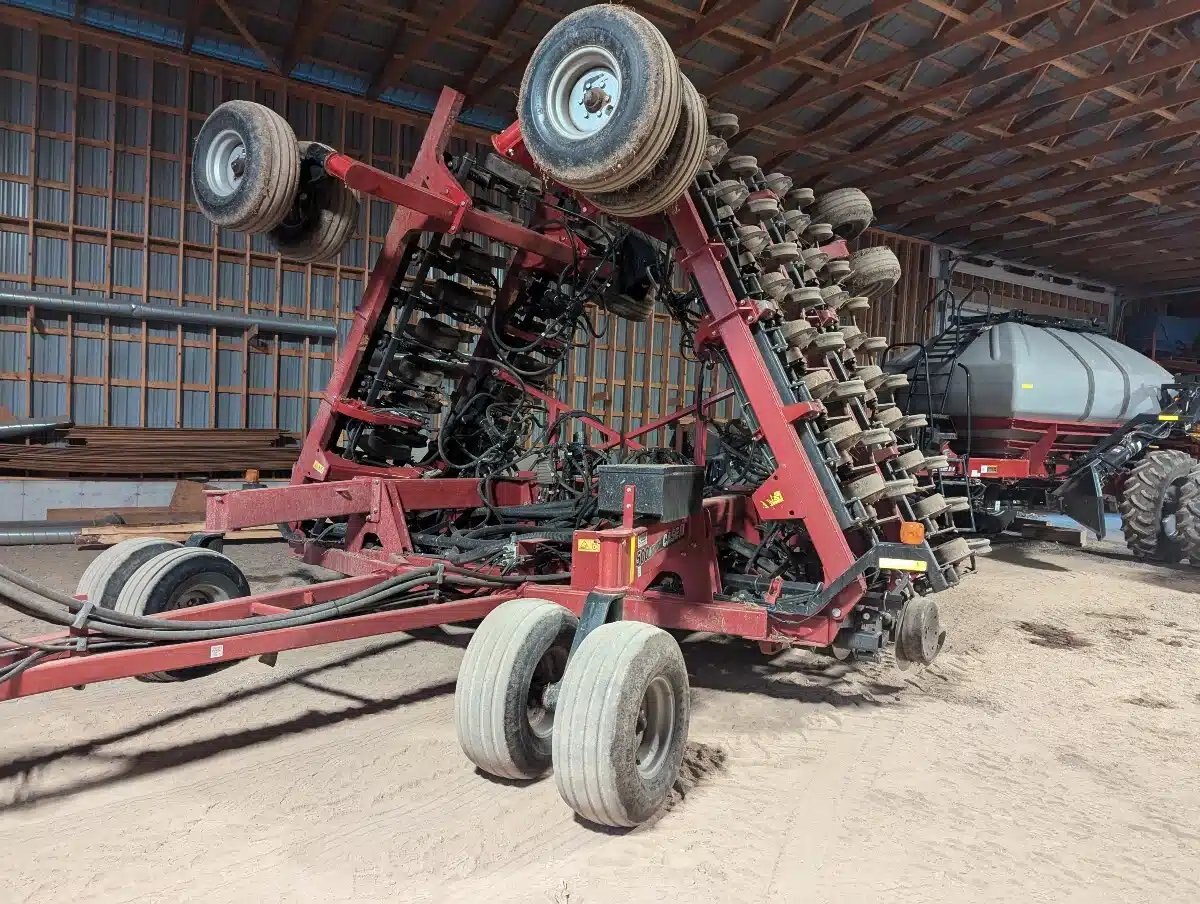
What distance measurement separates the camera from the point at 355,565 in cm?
483

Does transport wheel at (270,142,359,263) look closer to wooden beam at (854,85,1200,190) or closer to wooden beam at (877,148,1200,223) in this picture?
wooden beam at (854,85,1200,190)

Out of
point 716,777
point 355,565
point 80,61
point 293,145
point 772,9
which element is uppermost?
point 772,9

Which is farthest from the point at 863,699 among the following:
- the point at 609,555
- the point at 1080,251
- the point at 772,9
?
the point at 1080,251

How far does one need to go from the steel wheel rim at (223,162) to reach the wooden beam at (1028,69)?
975 cm

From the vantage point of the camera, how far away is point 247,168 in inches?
194

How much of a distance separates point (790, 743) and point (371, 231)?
10788 millimetres

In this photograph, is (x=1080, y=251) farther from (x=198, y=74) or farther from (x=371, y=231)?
(x=198, y=74)

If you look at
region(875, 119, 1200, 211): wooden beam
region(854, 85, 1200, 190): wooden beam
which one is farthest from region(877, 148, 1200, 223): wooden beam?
region(854, 85, 1200, 190): wooden beam

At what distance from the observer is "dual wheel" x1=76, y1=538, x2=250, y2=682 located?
377 cm

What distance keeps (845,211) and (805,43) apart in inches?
215

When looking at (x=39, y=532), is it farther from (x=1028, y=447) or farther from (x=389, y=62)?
(x=1028, y=447)

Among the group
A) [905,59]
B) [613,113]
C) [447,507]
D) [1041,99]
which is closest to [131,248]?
[447,507]

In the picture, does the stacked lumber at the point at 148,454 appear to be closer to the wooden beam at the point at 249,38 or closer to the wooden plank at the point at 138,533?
the wooden plank at the point at 138,533

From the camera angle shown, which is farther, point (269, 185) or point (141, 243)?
point (141, 243)
